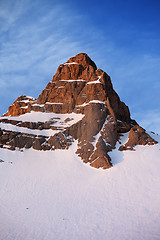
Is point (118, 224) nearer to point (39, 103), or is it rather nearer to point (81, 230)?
point (81, 230)

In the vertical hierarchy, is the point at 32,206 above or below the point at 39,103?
below

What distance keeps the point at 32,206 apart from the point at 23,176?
380 inches

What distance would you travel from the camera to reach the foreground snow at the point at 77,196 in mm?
23047

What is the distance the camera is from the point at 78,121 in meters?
49.7

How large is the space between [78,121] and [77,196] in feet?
68.9

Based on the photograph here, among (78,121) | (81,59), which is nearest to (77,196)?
(78,121)

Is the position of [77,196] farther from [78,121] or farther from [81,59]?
[81,59]

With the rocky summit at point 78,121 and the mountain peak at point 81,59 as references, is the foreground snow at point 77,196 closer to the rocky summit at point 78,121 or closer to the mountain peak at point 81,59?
the rocky summit at point 78,121

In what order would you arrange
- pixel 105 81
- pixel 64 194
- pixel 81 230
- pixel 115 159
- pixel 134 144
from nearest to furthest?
pixel 81 230 → pixel 64 194 → pixel 115 159 → pixel 134 144 → pixel 105 81

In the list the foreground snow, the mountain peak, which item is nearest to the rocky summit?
the mountain peak

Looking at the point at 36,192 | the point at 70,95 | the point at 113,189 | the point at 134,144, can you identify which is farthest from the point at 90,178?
the point at 70,95

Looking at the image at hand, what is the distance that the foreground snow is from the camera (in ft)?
75.6

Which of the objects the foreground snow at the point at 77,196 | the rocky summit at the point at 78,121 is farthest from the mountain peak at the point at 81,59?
the foreground snow at the point at 77,196

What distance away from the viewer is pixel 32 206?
29047mm
